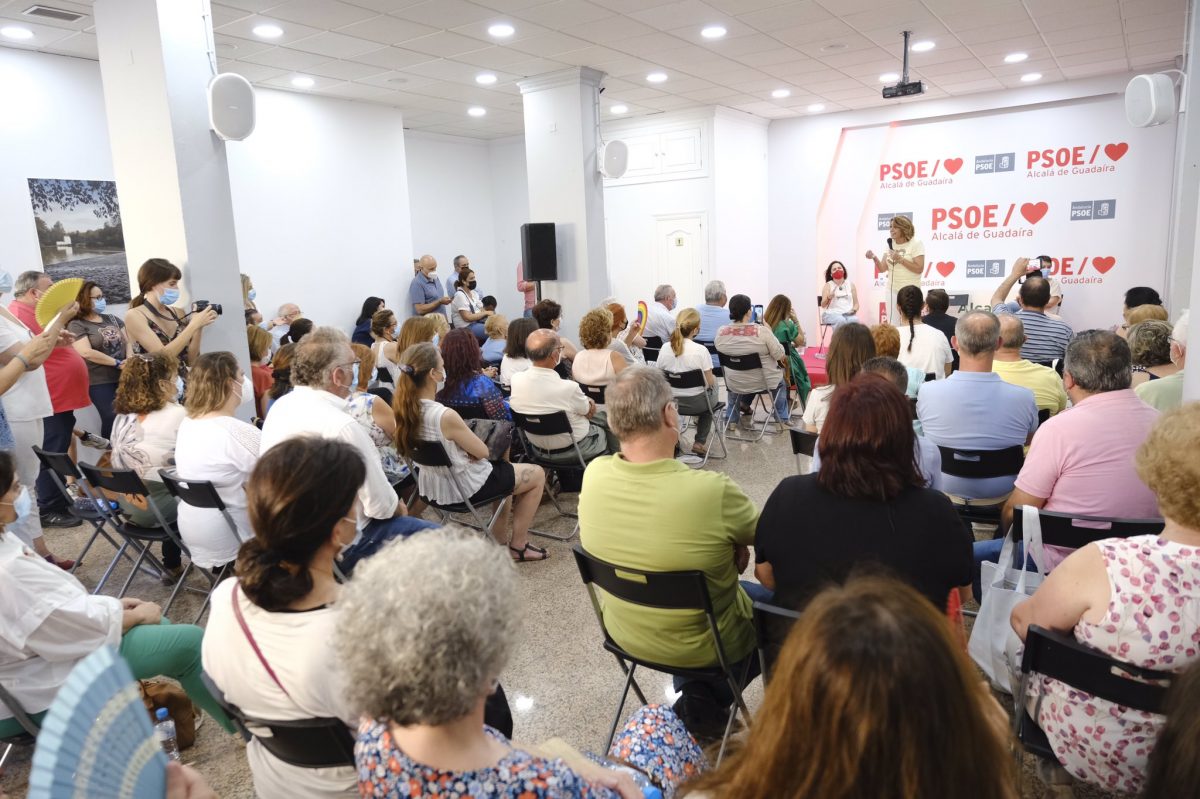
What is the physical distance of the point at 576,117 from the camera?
26.4 ft

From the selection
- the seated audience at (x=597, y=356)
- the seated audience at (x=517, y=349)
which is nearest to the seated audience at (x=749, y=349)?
the seated audience at (x=597, y=356)

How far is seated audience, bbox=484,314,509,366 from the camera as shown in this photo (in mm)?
6316

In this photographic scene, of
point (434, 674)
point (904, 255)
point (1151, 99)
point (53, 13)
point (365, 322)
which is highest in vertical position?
point (53, 13)

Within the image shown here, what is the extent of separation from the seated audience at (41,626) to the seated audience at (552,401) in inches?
99.1

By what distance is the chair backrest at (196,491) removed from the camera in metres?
3.08

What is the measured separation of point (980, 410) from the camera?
131 inches

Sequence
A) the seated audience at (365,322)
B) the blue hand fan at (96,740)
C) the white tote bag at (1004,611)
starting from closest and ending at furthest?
the blue hand fan at (96,740)
the white tote bag at (1004,611)
the seated audience at (365,322)

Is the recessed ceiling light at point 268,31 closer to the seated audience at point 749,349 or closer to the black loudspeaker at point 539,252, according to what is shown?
the black loudspeaker at point 539,252

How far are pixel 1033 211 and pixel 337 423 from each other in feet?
32.9

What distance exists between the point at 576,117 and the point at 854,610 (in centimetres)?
788

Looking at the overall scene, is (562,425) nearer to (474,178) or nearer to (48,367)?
(48,367)

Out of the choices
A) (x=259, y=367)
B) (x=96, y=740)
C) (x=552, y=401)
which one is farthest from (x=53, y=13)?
(x=96, y=740)

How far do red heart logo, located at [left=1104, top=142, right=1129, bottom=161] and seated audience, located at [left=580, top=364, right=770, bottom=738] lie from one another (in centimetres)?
968

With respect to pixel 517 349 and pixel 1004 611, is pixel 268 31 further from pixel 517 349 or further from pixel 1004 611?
pixel 1004 611
